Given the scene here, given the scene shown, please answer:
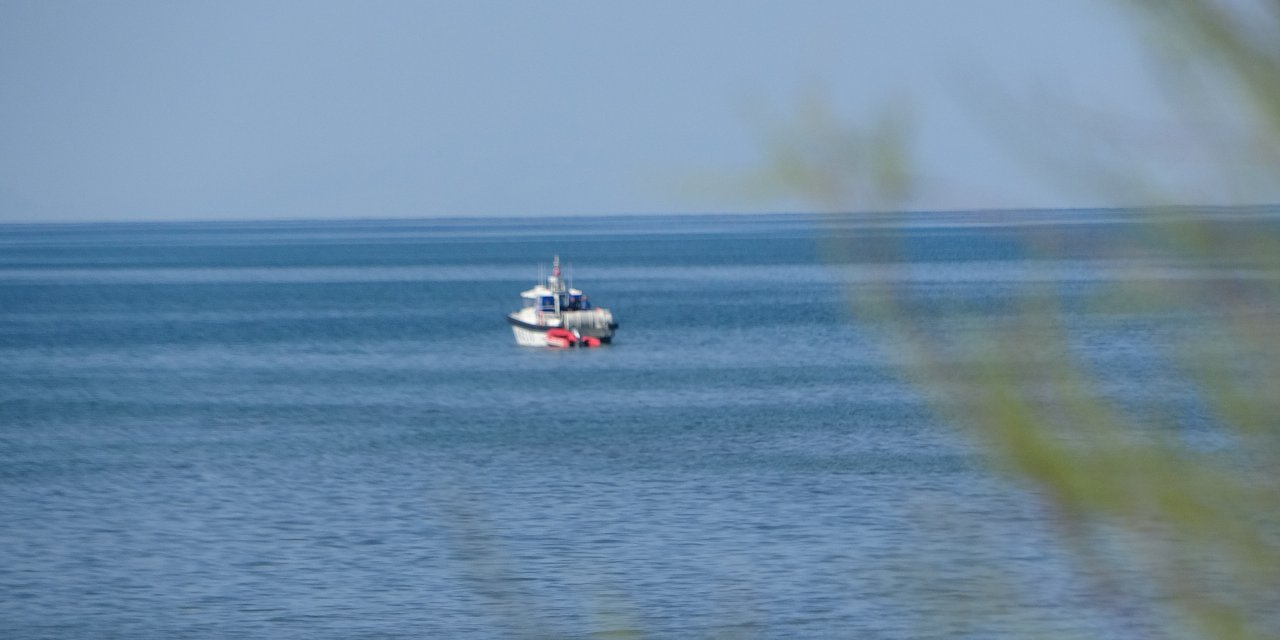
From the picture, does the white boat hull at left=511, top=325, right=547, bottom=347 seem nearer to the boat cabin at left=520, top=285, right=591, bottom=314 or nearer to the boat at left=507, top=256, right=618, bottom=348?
the boat at left=507, top=256, right=618, bottom=348

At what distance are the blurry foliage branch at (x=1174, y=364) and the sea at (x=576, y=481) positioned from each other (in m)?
0.02

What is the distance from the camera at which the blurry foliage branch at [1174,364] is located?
7.25ft

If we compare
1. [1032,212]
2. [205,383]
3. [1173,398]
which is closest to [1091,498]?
[1032,212]

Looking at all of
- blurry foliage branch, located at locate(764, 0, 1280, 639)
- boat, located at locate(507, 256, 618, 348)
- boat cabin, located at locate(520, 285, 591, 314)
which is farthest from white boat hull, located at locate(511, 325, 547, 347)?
blurry foliage branch, located at locate(764, 0, 1280, 639)

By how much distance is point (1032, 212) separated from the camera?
2.26 meters

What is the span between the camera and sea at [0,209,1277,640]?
8.67ft

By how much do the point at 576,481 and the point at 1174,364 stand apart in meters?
22.9

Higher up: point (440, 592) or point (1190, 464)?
point (1190, 464)

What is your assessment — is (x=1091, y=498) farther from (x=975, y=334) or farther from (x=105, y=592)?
(x=105, y=592)

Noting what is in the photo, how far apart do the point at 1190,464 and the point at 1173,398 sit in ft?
1.40

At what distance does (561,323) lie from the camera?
5134 cm

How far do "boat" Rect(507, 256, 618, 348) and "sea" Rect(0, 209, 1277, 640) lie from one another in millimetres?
679

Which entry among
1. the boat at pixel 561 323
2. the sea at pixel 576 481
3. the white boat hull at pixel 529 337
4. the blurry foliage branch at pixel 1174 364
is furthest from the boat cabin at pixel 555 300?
the blurry foliage branch at pixel 1174 364

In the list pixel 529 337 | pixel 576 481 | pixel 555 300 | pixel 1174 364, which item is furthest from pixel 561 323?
pixel 1174 364
